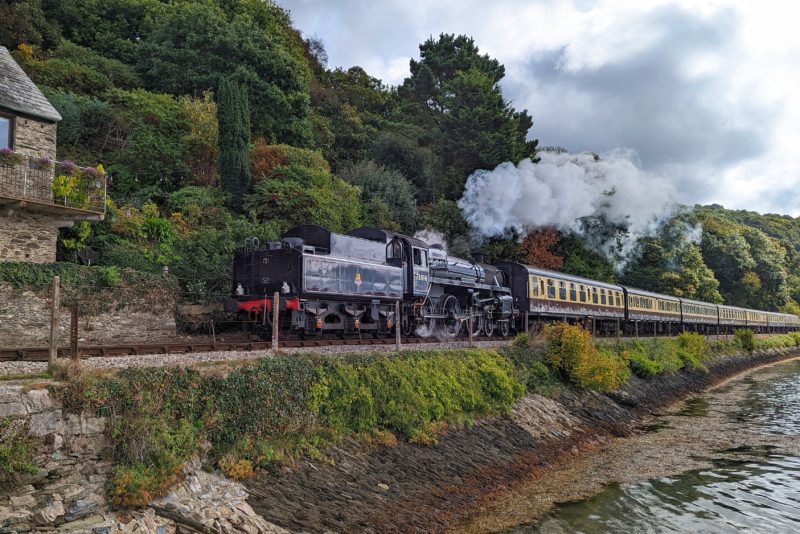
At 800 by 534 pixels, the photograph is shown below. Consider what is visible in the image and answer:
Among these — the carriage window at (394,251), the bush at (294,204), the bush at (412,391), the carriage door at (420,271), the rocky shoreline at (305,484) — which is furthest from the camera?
the bush at (294,204)

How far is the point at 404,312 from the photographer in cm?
1866

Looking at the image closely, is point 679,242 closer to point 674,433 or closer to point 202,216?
point 674,433

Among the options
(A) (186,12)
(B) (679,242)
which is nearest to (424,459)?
(A) (186,12)

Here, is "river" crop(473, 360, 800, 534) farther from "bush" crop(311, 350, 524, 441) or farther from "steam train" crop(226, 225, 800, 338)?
"steam train" crop(226, 225, 800, 338)

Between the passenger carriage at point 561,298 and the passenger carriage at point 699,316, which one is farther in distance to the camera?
the passenger carriage at point 699,316

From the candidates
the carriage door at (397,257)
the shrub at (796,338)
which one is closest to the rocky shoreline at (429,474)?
the carriage door at (397,257)

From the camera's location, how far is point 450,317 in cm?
2114

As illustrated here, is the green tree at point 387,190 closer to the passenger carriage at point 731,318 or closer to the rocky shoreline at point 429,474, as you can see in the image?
the rocky shoreline at point 429,474

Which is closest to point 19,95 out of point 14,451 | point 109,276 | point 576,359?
point 109,276

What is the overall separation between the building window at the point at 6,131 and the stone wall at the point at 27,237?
180cm

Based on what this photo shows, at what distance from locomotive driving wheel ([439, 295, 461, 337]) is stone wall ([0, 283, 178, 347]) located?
30.2 ft

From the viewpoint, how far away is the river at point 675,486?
10000 millimetres

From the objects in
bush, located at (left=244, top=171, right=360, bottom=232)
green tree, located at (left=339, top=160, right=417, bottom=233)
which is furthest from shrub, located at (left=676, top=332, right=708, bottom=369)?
bush, located at (left=244, top=171, right=360, bottom=232)

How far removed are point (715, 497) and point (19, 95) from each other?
63.9ft
